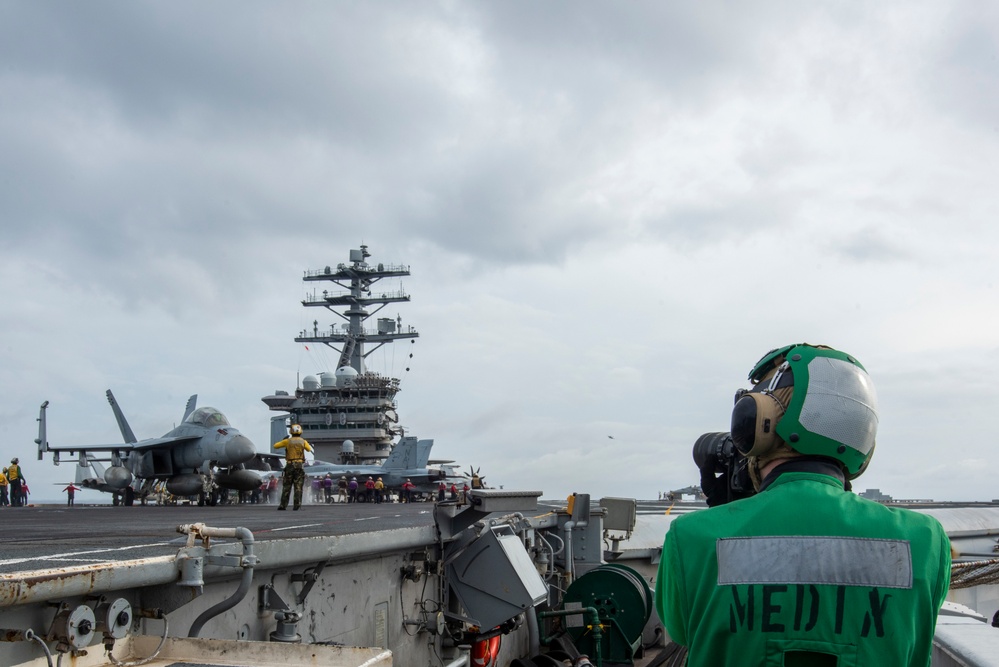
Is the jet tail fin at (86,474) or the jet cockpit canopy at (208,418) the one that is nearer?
the jet cockpit canopy at (208,418)

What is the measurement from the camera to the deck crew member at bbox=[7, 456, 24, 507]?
2775 centimetres

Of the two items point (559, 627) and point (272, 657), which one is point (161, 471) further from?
point (272, 657)

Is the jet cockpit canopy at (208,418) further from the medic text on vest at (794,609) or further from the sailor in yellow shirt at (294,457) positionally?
the medic text on vest at (794,609)

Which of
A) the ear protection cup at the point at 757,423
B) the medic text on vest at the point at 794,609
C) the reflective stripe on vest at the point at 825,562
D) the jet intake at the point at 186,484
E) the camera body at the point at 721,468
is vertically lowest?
the jet intake at the point at 186,484

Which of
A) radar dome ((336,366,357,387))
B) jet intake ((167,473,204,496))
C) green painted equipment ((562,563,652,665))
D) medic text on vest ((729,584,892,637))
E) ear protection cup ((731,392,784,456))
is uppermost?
radar dome ((336,366,357,387))

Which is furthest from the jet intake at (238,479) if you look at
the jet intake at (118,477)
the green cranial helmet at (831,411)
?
the green cranial helmet at (831,411)

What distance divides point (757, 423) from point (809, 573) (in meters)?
0.42

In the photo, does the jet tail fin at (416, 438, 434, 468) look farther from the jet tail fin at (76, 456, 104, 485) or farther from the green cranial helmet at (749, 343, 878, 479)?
the green cranial helmet at (749, 343, 878, 479)

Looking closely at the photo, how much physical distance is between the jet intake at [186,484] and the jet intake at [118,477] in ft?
9.55

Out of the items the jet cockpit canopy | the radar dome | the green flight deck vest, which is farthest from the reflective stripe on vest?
the radar dome

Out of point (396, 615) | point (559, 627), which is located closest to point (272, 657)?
point (396, 615)

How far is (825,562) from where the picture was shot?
192cm

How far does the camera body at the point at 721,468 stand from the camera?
9.10 feet

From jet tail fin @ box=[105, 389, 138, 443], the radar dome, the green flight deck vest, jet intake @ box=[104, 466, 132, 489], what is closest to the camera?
the green flight deck vest
